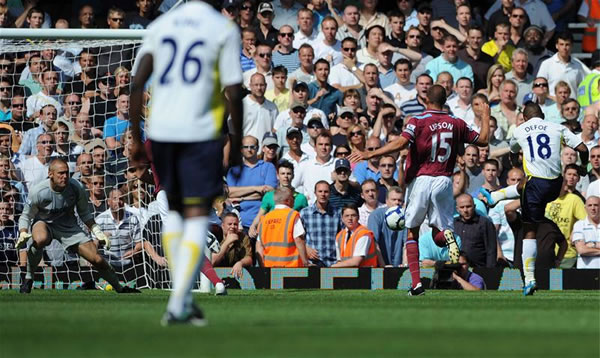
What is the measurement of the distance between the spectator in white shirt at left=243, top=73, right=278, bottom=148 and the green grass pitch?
752cm

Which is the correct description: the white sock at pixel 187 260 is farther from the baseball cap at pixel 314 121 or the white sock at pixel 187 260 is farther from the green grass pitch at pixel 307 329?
the baseball cap at pixel 314 121

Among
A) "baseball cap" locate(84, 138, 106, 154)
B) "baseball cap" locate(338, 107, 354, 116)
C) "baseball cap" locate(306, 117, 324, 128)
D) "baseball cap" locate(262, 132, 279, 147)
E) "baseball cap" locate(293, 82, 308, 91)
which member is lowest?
"baseball cap" locate(84, 138, 106, 154)

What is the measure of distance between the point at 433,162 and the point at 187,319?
22.5 ft

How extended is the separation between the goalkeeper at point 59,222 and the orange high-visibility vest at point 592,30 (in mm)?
10976

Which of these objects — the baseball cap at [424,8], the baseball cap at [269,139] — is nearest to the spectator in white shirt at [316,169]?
the baseball cap at [269,139]

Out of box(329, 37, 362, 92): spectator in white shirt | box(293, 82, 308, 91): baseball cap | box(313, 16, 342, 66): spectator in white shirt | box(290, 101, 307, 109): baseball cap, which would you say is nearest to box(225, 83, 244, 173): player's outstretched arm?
box(290, 101, 307, 109): baseball cap

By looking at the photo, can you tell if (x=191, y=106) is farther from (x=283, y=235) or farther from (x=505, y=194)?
(x=283, y=235)

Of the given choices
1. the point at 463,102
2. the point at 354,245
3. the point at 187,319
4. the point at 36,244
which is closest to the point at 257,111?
the point at 463,102

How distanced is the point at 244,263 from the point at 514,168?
4298 millimetres

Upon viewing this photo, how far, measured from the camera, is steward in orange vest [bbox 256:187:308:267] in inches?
653

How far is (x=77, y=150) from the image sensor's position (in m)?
17.8

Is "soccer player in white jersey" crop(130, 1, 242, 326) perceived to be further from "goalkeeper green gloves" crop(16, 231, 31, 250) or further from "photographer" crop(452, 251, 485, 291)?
"photographer" crop(452, 251, 485, 291)

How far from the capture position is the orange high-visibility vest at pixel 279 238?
1658cm

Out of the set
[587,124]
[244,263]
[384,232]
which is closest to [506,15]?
[587,124]
